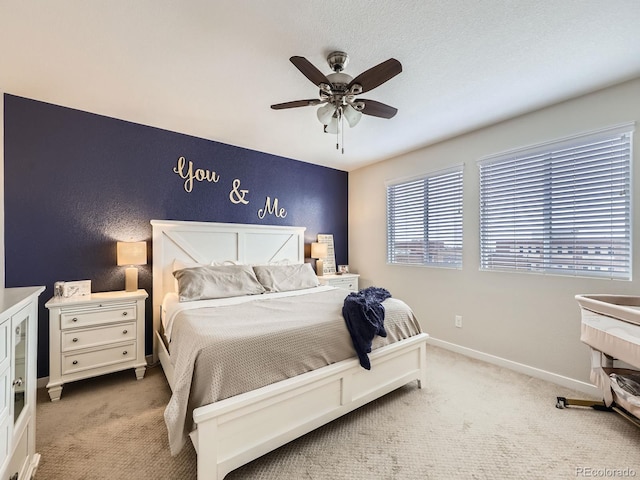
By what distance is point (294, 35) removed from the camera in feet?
5.77

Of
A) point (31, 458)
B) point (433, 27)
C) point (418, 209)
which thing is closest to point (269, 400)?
point (31, 458)

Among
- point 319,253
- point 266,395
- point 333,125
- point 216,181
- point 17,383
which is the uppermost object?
point 333,125

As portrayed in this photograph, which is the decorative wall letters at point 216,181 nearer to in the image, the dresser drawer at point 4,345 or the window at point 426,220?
the window at point 426,220

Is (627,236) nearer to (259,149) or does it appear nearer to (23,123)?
(259,149)

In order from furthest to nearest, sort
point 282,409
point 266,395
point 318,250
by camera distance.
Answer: point 318,250 < point 282,409 < point 266,395

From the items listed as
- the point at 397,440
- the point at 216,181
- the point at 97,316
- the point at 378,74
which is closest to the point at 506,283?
the point at 397,440

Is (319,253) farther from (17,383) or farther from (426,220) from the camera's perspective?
(17,383)

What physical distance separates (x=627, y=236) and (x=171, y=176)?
14.2 ft

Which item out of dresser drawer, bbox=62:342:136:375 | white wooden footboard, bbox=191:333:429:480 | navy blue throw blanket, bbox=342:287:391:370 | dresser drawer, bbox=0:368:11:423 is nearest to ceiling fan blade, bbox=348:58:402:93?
navy blue throw blanket, bbox=342:287:391:370

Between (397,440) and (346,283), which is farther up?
(346,283)

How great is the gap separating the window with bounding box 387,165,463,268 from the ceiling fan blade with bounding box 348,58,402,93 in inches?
80.8

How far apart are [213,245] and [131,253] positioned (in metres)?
0.89

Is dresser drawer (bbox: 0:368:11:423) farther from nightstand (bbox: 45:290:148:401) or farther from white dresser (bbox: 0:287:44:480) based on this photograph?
nightstand (bbox: 45:290:148:401)

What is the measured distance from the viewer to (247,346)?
1622mm
